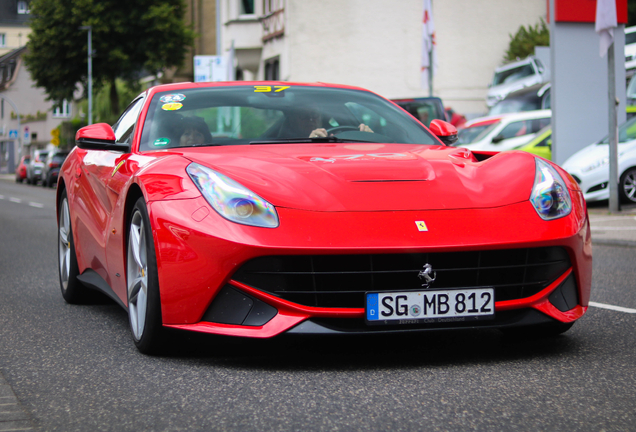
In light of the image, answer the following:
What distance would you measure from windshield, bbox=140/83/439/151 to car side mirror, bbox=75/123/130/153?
14 centimetres

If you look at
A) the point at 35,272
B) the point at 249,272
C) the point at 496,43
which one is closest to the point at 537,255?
the point at 249,272

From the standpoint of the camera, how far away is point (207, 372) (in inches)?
142

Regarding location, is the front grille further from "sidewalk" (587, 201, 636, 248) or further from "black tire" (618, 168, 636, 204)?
"black tire" (618, 168, 636, 204)

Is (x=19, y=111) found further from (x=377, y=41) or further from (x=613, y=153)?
(x=613, y=153)

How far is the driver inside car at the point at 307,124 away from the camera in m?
4.86

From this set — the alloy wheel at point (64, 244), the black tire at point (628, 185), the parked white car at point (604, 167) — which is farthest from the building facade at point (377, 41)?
the alloy wheel at point (64, 244)

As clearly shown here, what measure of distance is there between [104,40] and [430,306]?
133ft

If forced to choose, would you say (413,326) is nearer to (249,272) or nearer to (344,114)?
(249,272)

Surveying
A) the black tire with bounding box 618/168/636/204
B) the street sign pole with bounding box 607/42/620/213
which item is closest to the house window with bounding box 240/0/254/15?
the street sign pole with bounding box 607/42/620/213

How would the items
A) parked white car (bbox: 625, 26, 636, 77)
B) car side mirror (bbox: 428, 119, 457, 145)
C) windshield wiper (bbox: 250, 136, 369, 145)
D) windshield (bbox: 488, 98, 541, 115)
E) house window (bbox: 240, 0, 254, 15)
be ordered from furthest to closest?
house window (bbox: 240, 0, 254, 15) < windshield (bbox: 488, 98, 541, 115) < parked white car (bbox: 625, 26, 636, 77) < car side mirror (bbox: 428, 119, 457, 145) < windshield wiper (bbox: 250, 136, 369, 145)

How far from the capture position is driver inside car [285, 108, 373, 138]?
4855 millimetres

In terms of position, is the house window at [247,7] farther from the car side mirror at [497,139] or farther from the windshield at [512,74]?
the car side mirror at [497,139]

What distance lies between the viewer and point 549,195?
3865mm

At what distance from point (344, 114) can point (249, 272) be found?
1775 millimetres
